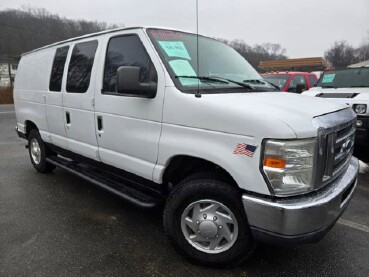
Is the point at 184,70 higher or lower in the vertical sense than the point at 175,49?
lower

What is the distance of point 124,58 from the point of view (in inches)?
136

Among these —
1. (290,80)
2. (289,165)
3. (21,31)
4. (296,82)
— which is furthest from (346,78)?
(21,31)

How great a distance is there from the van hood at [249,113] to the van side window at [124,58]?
474mm

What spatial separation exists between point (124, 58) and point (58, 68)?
1.59 meters

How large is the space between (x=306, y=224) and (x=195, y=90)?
137 centimetres

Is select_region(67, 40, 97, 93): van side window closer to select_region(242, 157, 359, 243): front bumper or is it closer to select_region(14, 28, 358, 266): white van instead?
select_region(14, 28, 358, 266): white van

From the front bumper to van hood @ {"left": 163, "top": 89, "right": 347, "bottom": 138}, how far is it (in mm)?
470

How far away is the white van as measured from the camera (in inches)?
92.9

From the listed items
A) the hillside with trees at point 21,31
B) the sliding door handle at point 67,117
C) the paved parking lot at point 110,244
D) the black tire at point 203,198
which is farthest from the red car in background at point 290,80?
the hillside with trees at point 21,31

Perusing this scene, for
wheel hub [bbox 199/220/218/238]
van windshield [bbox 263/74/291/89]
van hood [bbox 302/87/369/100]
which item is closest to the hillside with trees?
van windshield [bbox 263/74/291/89]

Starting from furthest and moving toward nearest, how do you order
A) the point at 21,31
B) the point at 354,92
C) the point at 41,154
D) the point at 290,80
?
the point at 21,31 < the point at 290,80 < the point at 354,92 < the point at 41,154

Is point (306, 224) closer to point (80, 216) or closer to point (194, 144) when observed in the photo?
point (194, 144)

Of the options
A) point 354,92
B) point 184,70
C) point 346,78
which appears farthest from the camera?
point 346,78

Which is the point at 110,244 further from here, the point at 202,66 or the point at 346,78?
the point at 346,78
